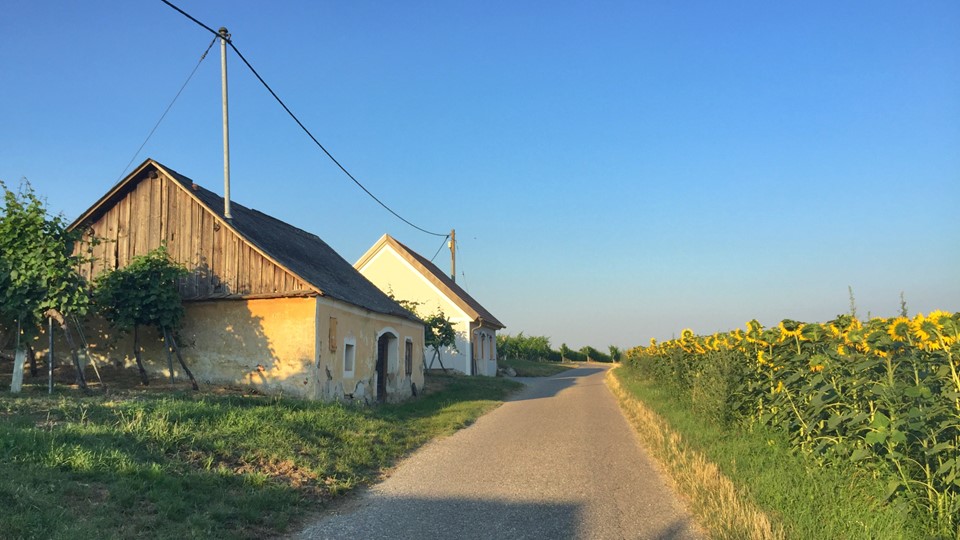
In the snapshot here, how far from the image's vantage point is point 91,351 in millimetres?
15141

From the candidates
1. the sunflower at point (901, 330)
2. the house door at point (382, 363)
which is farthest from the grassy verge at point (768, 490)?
the house door at point (382, 363)

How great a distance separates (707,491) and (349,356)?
10.8 m

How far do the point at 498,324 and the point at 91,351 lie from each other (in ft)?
86.3

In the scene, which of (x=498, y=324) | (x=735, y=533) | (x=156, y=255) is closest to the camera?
(x=735, y=533)

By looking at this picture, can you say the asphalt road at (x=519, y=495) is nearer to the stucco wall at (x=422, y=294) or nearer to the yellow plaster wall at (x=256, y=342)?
the yellow plaster wall at (x=256, y=342)

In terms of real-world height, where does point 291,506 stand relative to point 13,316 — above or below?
below

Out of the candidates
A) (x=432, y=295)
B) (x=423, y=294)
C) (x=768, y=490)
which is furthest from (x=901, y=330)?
(x=423, y=294)

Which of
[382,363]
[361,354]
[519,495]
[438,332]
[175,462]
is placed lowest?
[519,495]

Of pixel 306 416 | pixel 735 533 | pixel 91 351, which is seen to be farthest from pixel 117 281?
pixel 735 533

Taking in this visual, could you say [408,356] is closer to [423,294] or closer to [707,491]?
[423,294]

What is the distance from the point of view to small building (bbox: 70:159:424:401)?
14.2 metres

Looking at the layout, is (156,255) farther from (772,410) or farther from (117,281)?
(772,410)

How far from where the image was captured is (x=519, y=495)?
7641 millimetres

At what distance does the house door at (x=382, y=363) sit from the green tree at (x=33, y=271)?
27.5ft
